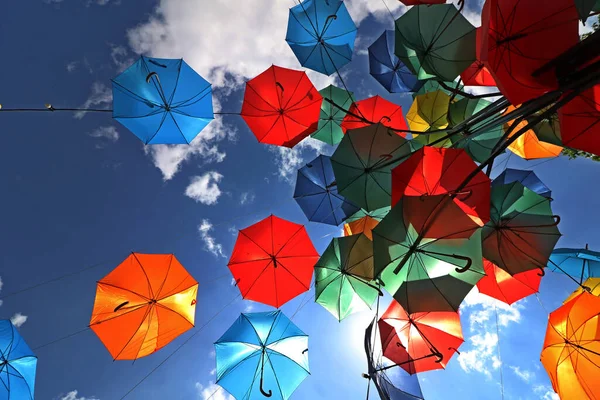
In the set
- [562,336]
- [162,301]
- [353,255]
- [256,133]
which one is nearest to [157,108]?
[256,133]

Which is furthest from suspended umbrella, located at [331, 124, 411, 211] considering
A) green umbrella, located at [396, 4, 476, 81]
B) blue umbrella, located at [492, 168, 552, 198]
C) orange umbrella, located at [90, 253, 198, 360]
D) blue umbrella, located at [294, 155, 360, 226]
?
orange umbrella, located at [90, 253, 198, 360]

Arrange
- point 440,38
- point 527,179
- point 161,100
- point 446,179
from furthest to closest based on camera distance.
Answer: point 527,179
point 161,100
point 440,38
point 446,179

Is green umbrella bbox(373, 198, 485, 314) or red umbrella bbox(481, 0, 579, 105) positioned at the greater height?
red umbrella bbox(481, 0, 579, 105)

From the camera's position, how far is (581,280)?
335 inches

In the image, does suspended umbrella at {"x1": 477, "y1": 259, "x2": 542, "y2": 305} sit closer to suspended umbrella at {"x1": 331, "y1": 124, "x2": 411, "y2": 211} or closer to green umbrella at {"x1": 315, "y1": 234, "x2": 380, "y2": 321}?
green umbrella at {"x1": 315, "y1": 234, "x2": 380, "y2": 321}

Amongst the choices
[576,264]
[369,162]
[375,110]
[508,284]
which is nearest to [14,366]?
[369,162]

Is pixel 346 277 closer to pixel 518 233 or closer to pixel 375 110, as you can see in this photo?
pixel 518 233

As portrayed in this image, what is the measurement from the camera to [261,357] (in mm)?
8867

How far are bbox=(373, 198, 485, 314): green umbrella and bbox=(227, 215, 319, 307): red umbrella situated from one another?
4.27m

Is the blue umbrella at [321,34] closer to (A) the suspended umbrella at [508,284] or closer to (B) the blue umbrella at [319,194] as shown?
(B) the blue umbrella at [319,194]

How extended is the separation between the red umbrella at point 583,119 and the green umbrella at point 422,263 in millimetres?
1976

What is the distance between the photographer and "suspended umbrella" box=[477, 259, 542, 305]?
734 cm

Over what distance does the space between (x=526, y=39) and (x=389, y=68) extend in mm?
6986

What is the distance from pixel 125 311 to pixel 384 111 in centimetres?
940
